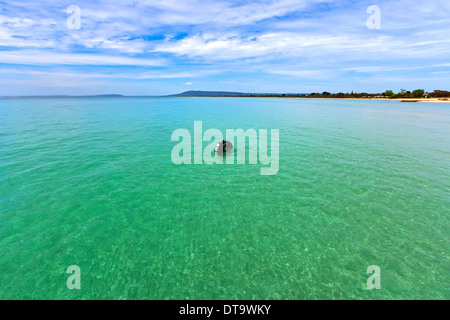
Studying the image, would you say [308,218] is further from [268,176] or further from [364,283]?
[268,176]

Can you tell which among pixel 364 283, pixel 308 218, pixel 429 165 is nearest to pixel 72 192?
pixel 308 218

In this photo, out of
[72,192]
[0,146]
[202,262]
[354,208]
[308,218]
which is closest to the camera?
[202,262]

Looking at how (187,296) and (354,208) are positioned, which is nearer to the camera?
(187,296)

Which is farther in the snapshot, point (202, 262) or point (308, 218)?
point (308, 218)

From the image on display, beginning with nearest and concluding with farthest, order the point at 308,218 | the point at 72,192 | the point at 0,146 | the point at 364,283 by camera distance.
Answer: the point at 364,283 → the point at 308,218 → the point at 72,192 → the point at 0,146

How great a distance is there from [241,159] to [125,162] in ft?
36.1

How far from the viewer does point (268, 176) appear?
1467 centimetres

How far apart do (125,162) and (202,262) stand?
13.5 meters

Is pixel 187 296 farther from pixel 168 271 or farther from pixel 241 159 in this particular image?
pixel 241 159
